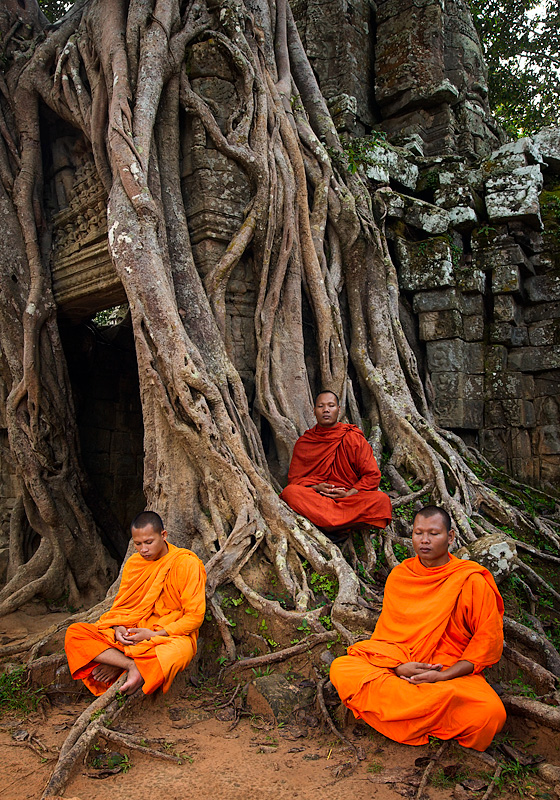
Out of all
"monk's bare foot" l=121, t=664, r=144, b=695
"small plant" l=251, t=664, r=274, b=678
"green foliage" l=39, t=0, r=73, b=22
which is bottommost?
"small plant" l=251, t=664, r=274, b=678

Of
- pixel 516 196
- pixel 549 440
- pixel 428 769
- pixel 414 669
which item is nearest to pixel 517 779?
pixel 428 769

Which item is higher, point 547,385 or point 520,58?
point 520,58

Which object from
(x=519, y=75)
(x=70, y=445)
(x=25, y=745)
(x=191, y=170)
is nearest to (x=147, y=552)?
(x=25, y=745)

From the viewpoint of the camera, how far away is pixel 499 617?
9.46 feet

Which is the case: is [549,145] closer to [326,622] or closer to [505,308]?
[505,308]

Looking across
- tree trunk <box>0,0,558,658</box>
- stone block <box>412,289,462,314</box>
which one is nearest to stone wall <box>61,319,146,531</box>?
tree trunk <box>0,0,558,658</box>

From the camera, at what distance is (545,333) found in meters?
6.27

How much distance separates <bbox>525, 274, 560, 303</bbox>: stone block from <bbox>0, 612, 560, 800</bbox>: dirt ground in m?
4.53

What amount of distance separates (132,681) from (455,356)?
4369 millimetres

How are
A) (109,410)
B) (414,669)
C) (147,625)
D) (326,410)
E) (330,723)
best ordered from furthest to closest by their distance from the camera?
(109,410) < (326,410) < (147,625) < (330,723) < (414,669)

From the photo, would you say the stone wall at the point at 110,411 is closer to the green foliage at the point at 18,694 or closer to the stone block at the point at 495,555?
the green foliage at the point at 18,694

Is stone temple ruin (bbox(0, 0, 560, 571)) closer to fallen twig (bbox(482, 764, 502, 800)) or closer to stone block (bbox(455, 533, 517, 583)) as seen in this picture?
stone block (bbox(455, 533, 517, 583))

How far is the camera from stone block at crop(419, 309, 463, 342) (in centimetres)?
631

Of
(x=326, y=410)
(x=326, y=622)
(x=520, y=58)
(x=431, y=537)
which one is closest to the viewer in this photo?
(x=431, y=537)
